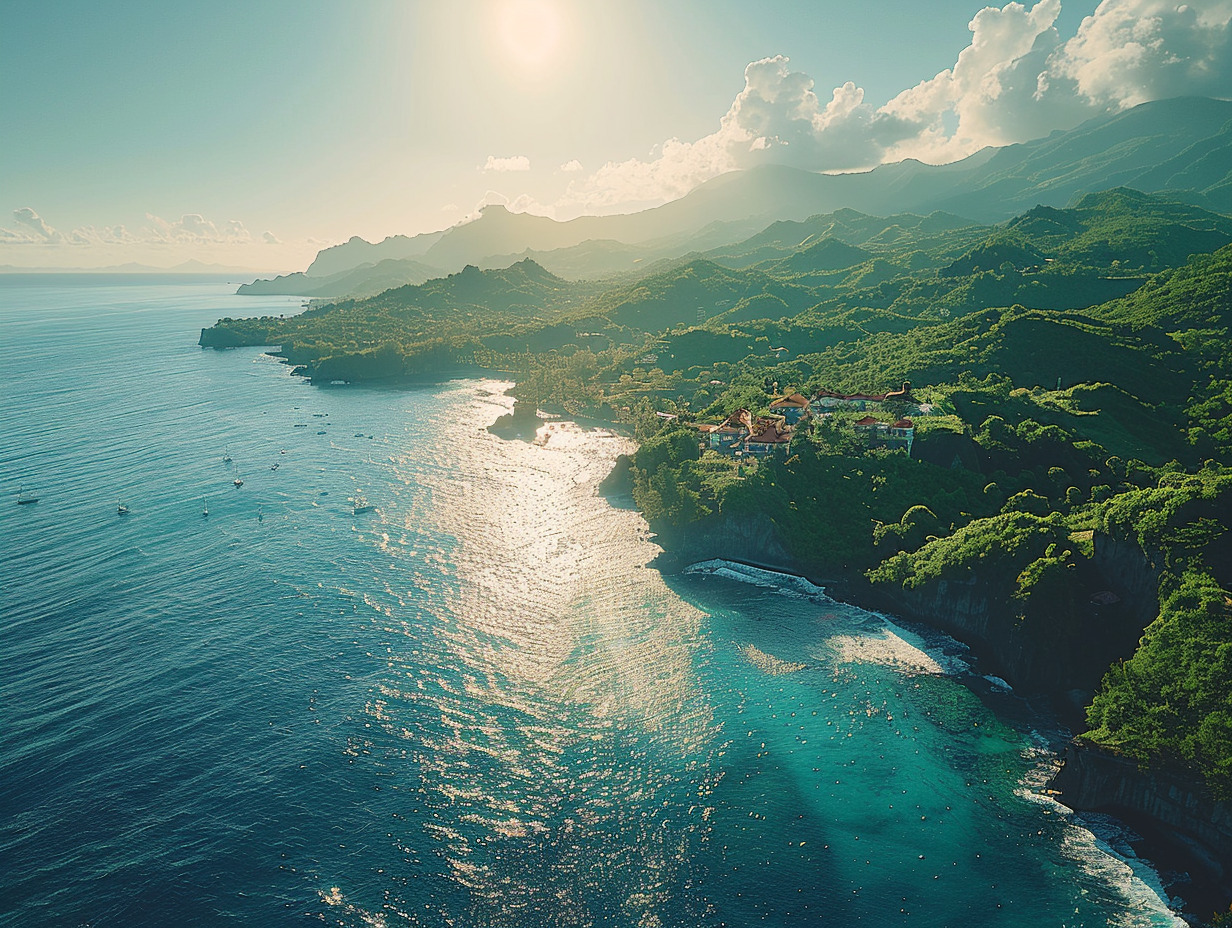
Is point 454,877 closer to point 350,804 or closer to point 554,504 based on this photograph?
point 350,804

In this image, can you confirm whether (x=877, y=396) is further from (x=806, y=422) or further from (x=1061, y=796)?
(x=1061, y=796)

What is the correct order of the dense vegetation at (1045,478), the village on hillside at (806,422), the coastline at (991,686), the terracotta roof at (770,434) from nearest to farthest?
the coastline at (991,686) → the dense vegetation at (1045,478) → the village on hillside at (806,422) → the terracotta roof at (770,434)

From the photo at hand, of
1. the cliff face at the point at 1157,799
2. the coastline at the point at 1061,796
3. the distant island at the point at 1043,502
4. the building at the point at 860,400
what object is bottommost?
the coastline at the point at 1061,796

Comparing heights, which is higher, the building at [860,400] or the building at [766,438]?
the building at [860,400]

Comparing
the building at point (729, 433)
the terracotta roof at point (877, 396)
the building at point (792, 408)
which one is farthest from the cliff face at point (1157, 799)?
the terracotta roof at point (877, 396)

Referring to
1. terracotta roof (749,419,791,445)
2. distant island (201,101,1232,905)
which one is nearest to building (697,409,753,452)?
distant island (201,101,1232,905)

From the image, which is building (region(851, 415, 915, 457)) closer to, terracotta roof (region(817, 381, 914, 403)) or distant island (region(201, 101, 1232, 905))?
distant island (region(201, 101, 1232, 905))

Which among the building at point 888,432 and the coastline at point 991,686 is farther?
the building at point 888,432

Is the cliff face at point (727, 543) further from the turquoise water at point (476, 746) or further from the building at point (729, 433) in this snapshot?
the building at point (729, 433)

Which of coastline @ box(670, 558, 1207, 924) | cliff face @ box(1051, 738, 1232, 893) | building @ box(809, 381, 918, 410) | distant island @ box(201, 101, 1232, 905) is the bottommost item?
coastline @ box(670, 558, 1207, 924)
